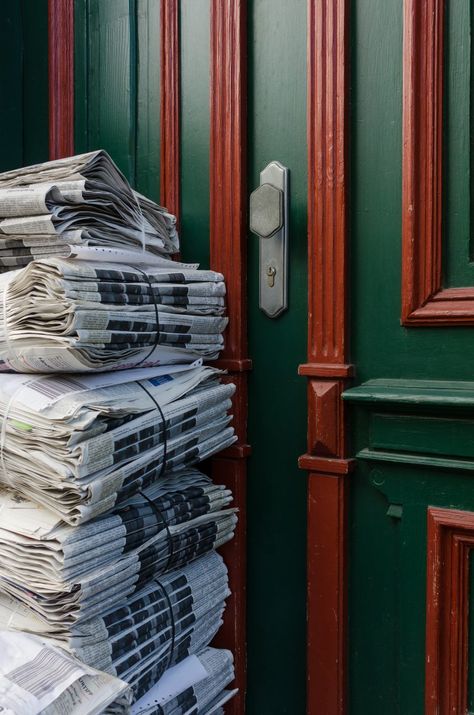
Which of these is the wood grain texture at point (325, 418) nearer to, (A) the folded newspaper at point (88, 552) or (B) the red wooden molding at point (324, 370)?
(B) the red wooden molding at point (324, 370)

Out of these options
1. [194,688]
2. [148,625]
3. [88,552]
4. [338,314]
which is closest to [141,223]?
[338,314]

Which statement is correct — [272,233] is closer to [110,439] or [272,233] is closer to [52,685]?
[110,439]

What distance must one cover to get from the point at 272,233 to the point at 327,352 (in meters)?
0.27

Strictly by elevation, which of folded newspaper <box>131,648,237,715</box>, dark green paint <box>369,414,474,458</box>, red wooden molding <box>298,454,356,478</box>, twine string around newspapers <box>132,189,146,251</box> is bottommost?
folded newspaper <box>131,648,237,715</box>

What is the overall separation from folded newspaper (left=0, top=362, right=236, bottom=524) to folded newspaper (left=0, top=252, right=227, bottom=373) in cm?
4

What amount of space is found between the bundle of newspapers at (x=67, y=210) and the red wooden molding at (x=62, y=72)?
39cm

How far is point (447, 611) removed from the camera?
1296 millimetres

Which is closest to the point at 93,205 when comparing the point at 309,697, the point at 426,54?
the point at 426,54

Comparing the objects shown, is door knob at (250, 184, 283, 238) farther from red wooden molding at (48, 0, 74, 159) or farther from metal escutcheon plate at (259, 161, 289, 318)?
red wooden molding at (48, 0, 74, 159)

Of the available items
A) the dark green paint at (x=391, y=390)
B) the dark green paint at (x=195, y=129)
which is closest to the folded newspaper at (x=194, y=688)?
the dark green paint at (x=391, y=390)

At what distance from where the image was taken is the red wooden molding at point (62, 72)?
1.73 meters

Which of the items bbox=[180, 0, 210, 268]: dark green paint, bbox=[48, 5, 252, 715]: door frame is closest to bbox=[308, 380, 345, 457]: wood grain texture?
bbox=[48, 5, 252, 715]: door frame

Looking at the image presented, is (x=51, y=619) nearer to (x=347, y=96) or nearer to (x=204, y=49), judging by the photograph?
(x=347, y=96)

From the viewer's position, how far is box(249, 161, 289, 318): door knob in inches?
55.6
